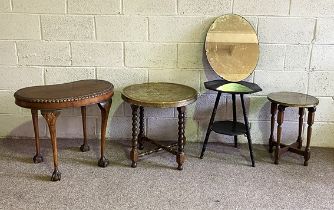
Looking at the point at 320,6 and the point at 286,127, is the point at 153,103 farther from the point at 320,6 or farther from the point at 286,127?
the point at 320,6

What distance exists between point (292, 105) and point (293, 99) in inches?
5.0

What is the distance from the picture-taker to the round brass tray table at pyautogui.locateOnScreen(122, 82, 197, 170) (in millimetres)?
2721

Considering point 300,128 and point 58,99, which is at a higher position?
point 58,99

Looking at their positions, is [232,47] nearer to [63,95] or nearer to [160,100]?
[160,100]

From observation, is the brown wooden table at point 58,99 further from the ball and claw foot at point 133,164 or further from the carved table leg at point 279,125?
the carved table leg at point 279,125

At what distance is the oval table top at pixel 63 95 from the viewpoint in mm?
2562

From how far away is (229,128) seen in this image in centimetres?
306

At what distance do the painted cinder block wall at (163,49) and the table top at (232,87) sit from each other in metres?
0.18

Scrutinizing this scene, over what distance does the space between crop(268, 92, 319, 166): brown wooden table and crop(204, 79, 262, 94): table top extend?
0.16 metres

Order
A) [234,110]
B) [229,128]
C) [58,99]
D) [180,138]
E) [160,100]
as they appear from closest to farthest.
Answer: [58,99] < [160,100] < [180,138] < [229,128] < [234,110]

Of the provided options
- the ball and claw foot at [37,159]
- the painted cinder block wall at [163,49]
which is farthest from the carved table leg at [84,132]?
the ball and claw foot at [37,159]

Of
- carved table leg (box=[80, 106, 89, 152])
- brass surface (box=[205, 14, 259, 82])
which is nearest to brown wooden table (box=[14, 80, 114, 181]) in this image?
carved table leg (box=[80, 106, 89, 152])

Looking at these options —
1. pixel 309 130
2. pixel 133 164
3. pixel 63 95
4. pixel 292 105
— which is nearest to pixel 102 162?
pixel 133 164

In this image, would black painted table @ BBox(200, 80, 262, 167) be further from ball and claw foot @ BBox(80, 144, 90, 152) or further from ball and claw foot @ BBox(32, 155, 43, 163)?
ball and claw foot @ BBox(32, 155, 43, 163)
